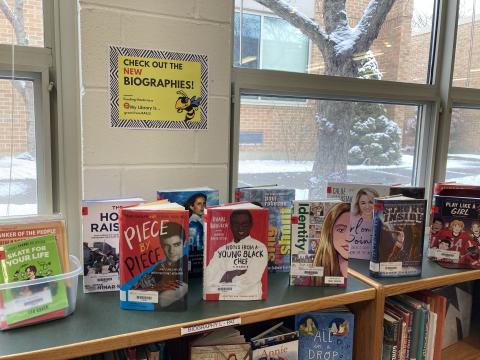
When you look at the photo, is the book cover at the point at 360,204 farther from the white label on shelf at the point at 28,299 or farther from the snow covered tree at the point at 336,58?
the white label on shelf at the point at 28,299

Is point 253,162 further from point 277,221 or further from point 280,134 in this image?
point 277,221

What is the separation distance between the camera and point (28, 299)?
943 millimetres

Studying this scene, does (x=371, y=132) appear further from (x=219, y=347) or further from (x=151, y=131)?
(x=219, y=347)

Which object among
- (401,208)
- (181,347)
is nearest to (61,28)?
(181,347)

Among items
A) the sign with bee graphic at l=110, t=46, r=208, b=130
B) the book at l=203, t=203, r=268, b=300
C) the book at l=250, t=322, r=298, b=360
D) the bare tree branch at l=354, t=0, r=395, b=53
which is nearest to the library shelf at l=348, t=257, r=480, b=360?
A: the book at l=250, t=322, r=298, b=360

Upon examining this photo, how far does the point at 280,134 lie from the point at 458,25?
1093mm

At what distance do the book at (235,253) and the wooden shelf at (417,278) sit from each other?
1.27 feet

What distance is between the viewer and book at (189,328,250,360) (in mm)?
1079

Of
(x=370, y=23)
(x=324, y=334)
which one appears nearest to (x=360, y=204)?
(x=324, y=334)

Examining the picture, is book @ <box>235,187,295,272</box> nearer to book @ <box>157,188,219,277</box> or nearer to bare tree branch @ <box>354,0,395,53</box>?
book @ <box>157,188,219,277</box>

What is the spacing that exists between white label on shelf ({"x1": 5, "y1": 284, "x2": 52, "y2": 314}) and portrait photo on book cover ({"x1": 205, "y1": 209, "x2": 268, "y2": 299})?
39 centimetres

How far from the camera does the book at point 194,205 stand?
1189 mm

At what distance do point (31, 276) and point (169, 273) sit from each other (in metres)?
0.32

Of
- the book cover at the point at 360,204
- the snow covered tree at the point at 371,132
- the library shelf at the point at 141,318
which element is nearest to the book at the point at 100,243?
the library shelf at the point at 141,318
